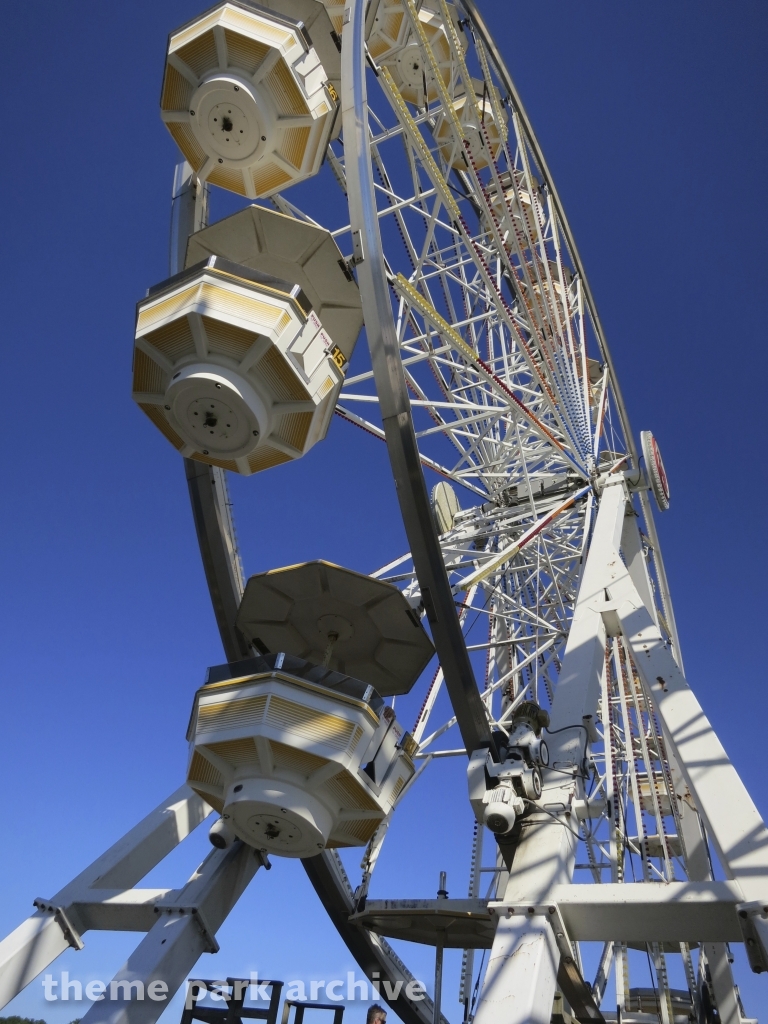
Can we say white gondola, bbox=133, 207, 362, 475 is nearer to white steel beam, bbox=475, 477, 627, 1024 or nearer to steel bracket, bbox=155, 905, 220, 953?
white steel beam, bbox=475, 477, 627, 1024

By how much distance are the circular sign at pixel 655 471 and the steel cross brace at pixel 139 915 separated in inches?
312

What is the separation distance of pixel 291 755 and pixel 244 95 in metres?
7.03

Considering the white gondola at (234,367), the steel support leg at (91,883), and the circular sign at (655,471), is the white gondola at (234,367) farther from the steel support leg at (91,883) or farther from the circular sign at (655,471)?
the circular sign at (655,471)

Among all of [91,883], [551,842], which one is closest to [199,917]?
[91,883]

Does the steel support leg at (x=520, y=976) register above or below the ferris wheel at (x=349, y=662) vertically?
below

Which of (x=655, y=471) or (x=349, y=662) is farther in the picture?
(x=655, y=471)

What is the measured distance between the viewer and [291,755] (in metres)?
6.85

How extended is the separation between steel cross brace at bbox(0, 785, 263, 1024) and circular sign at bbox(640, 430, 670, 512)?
26.0ft

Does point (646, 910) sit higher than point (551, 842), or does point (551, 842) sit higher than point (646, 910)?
point (551, 842)

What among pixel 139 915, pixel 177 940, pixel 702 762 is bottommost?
pixel 177 940

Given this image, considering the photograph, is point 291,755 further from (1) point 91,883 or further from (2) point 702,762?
(2) point 702,762

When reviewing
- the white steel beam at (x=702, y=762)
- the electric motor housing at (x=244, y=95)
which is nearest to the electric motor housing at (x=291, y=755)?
the white steel beam at (x=702, y=762)

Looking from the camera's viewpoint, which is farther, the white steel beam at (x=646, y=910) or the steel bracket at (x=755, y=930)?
the white steel beam at (x=646, y=910)

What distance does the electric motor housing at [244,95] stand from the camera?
29.2 ft
